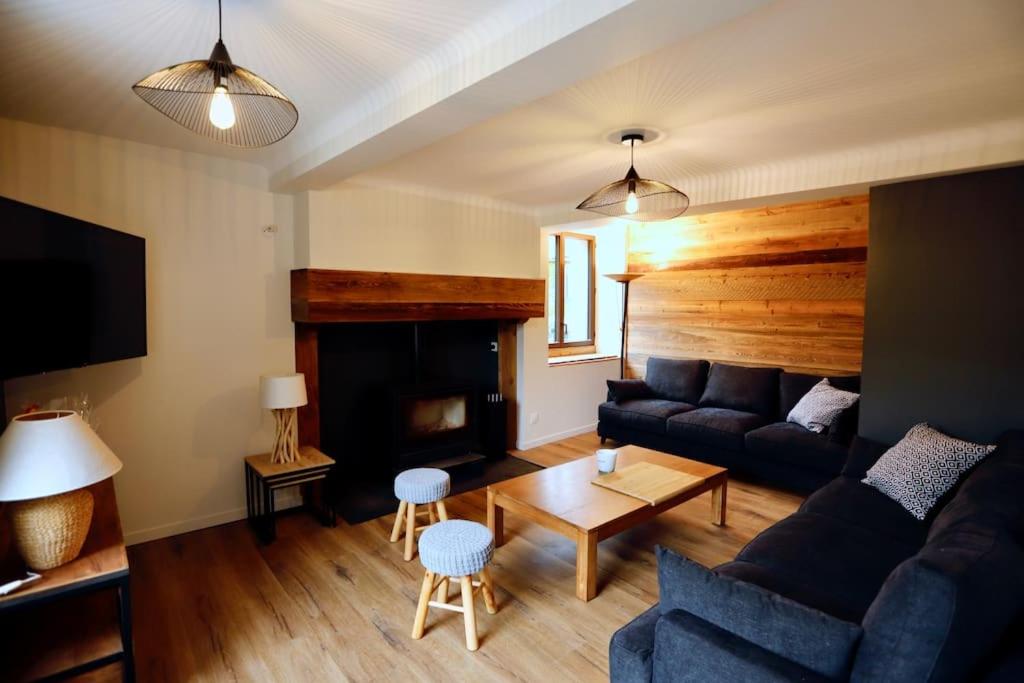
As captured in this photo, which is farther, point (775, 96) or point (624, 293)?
point (624, 293)

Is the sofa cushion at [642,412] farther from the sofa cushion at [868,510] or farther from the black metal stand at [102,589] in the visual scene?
the black metal stand at [102,589]

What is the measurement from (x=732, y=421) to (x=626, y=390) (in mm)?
1173

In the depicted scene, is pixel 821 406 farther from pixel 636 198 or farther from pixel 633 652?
pixel 633 652

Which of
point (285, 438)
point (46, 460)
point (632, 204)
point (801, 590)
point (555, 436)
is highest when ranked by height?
point (632, 204)

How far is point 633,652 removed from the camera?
4.91 ft

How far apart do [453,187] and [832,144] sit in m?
2.53

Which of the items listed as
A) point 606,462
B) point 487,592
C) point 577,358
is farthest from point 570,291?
point 487,592

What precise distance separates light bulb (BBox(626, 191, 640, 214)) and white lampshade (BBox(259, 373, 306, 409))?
227 centimetres

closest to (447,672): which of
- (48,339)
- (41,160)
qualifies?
(48,339)

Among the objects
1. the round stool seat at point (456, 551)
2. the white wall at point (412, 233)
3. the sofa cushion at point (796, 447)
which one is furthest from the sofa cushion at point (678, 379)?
the round stool seat at point (456, 551)

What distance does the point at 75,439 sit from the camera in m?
1.68

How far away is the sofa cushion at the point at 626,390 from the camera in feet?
17.2

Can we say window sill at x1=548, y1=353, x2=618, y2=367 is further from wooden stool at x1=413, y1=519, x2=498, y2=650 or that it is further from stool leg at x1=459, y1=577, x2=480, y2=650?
stool leg at x1=459, y1=577, x2=480, y2=650

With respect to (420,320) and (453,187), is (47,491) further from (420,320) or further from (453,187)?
(453,187)
